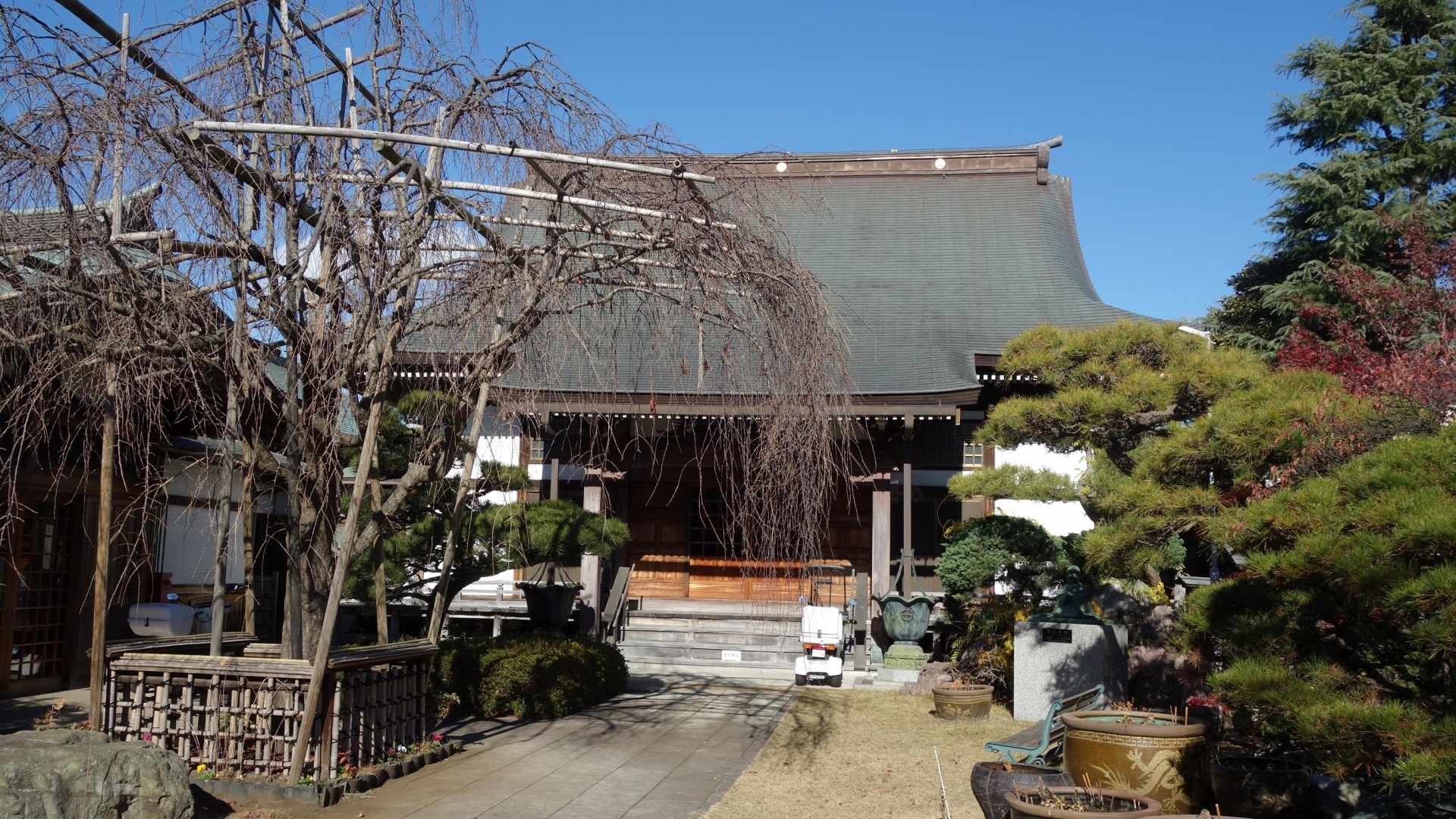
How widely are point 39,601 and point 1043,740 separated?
9.32m

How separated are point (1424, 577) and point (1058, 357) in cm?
532

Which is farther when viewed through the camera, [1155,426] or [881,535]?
[881,535]

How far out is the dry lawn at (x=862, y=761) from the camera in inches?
264

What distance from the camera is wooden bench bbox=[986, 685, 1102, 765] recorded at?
643 cm

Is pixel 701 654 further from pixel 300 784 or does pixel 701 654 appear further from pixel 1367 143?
pixel 1367 143

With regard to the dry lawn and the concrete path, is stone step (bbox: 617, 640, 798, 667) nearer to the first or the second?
the dry lawn

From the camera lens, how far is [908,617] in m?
13.3

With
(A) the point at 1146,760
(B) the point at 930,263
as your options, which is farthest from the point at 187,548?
(B) the point at 930,263

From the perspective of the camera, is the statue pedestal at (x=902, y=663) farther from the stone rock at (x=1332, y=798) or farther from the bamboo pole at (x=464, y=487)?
the stone rock at (x=1332, y=798)

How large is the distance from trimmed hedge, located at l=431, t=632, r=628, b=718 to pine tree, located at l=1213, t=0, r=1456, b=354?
10.2 meters

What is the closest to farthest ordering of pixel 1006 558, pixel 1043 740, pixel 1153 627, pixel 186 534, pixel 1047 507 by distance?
pixel 1043 740
pixel 1153 627
pixel 1006 558
pixel 186 534
pixel 1047 507

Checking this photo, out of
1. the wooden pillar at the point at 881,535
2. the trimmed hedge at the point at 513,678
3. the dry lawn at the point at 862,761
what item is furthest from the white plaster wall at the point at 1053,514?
the trimmed hedge at the point at 513,678

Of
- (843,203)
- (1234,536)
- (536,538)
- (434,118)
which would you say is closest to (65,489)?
(536,538)

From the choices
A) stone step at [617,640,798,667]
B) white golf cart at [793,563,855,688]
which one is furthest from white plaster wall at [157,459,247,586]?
white golf cart at [793,563,855,688]
